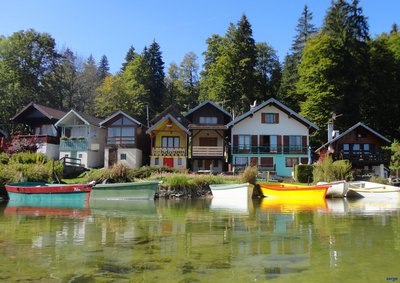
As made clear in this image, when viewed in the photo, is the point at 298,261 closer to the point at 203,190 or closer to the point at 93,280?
the point at 93,280

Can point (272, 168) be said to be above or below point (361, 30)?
below

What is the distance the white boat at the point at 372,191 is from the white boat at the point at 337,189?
1235 mm

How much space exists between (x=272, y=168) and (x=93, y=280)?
3614cm

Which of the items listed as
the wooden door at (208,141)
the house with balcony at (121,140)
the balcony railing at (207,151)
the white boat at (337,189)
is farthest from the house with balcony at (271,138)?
the white boat at (337,189)

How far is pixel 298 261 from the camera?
27.5ft

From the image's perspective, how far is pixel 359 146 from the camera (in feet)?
138

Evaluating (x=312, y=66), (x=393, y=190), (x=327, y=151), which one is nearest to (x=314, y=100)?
(x=312, y=66)

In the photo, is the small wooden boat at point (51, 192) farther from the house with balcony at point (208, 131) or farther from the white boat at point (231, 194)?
the house with balcony at point (208, 131)

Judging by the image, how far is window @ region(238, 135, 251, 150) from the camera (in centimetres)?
4256

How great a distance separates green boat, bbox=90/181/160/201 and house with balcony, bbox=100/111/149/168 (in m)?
15.2

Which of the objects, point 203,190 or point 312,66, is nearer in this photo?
point 203,190

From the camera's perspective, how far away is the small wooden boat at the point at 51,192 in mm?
24375

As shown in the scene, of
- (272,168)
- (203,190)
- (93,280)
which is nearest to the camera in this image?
(93,280)

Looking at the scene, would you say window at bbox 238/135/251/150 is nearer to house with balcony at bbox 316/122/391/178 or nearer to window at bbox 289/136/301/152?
window at bbox 289/136/301/152
